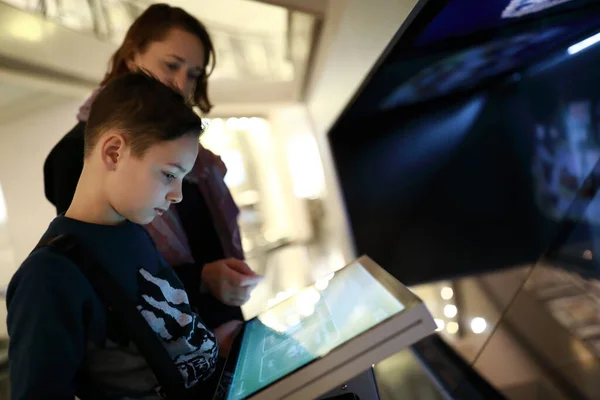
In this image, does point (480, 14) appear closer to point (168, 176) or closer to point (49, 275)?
point (168, 176)

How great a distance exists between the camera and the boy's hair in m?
0.53

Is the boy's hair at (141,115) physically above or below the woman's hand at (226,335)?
above

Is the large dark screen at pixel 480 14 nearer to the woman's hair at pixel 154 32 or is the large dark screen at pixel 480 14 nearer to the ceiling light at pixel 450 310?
the woman's hair at pixel 154 32

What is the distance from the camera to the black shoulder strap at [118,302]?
489 millimetres

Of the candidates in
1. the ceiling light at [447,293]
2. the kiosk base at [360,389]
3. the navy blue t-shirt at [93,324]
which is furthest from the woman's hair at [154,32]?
the ceiling light at [447,293]

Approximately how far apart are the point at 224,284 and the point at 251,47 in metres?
1.06

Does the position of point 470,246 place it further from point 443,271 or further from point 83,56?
point 83,56

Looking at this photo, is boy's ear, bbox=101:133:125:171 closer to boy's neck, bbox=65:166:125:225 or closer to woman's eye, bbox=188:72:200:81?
boy's neck, bbox=65:166:125:225

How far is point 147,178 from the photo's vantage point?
20.6 inches

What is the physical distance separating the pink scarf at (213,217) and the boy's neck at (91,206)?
213 mm

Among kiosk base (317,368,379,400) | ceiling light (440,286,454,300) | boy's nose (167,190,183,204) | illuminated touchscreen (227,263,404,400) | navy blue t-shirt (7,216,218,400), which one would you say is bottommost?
ceiling light (440,286,454,300)

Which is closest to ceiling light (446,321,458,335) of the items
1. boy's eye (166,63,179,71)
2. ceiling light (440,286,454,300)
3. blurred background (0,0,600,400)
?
blurred background (0,0,600,400)

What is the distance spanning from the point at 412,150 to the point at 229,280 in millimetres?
1255

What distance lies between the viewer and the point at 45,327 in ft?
1.45
